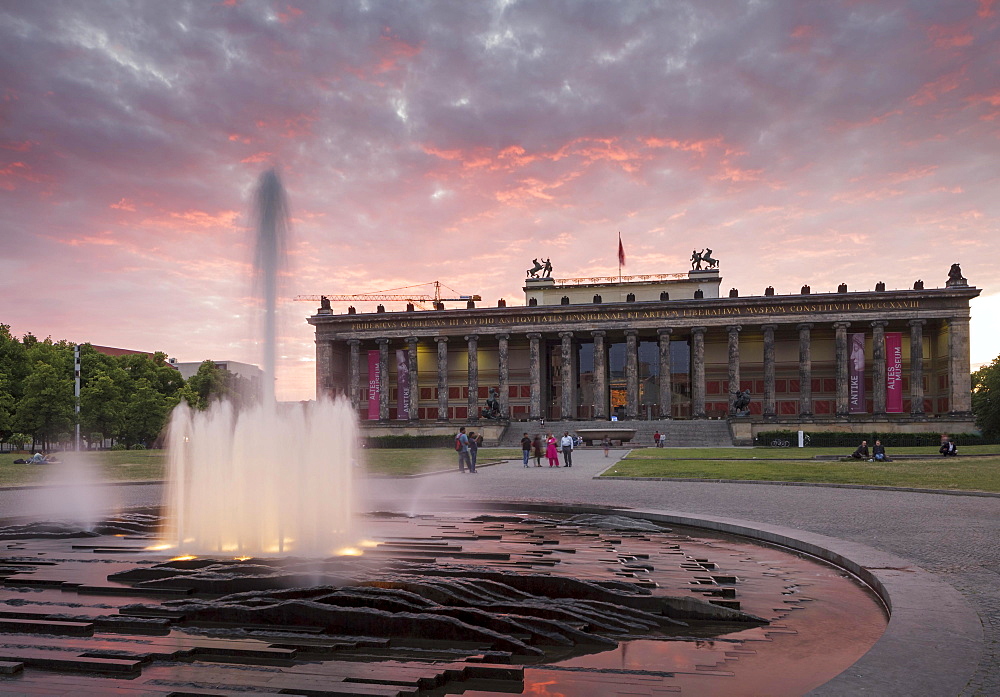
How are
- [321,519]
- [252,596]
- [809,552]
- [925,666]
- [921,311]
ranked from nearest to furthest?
[925,666] < [252,596] < [809,552] < [321,519] < [921,311]

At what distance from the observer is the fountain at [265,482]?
39.3ft

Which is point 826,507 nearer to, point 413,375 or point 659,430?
point 659,430

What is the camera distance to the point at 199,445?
1345 centimetres

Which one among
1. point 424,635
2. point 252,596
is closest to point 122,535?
point 252,596

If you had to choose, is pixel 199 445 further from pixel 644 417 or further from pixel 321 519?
pixel 644 417

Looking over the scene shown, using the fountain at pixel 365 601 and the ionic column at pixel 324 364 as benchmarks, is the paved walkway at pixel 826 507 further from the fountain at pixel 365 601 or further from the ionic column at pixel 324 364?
the ionic column at pixel 324 364

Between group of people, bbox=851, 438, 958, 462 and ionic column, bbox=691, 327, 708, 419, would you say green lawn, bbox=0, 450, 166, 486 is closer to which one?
group of people, bbox=851, 438, 958, 462

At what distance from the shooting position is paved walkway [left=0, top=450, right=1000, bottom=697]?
29.5ft

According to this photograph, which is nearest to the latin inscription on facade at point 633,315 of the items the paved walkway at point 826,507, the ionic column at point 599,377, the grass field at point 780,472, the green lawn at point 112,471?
the ionic column at point 599,377

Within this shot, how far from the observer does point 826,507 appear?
57.1 feet

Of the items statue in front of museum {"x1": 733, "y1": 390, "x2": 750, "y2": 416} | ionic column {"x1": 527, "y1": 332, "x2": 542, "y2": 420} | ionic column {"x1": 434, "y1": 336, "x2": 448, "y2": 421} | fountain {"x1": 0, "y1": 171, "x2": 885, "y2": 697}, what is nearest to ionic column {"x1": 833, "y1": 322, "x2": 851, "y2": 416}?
statue in front of museum {"x1": 733, "y1": 390, "x2": 750, "y2": 416}

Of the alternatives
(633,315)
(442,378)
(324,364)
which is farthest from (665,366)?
(324,364)

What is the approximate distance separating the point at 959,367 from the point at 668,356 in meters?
26.0

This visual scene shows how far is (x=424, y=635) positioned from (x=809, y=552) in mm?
6995
